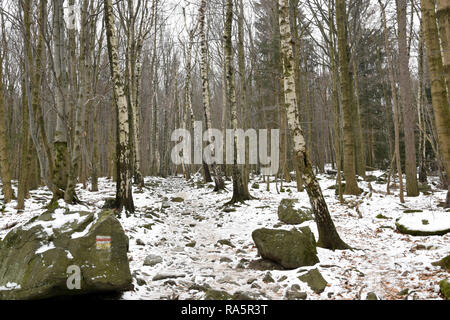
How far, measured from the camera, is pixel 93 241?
3.79 meters

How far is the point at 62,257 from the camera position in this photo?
139 inches

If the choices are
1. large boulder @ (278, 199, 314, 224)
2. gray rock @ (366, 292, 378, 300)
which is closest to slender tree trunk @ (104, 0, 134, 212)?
large boulder @ (278, 199, 314, 224)

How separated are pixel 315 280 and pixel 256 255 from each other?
1.65 m

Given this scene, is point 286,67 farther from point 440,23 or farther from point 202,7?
point 202,7

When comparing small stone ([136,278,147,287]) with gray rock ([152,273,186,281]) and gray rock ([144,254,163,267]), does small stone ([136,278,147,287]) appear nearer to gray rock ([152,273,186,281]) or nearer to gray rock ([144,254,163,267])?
gray rock ([152,273,186,281])

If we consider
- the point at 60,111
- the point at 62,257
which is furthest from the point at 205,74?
the point at 62,257

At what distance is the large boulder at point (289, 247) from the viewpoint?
15.2ft

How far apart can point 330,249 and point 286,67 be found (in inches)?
149

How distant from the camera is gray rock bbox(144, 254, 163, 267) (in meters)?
4.88

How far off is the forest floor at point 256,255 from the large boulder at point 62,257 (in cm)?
46

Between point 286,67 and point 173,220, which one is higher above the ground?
point 286,67

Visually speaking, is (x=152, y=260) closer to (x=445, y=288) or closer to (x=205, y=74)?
(x=445, y=288)

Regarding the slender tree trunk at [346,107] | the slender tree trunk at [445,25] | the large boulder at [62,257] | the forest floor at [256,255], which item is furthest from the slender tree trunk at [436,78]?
the slender tree trunk at [346,107]
